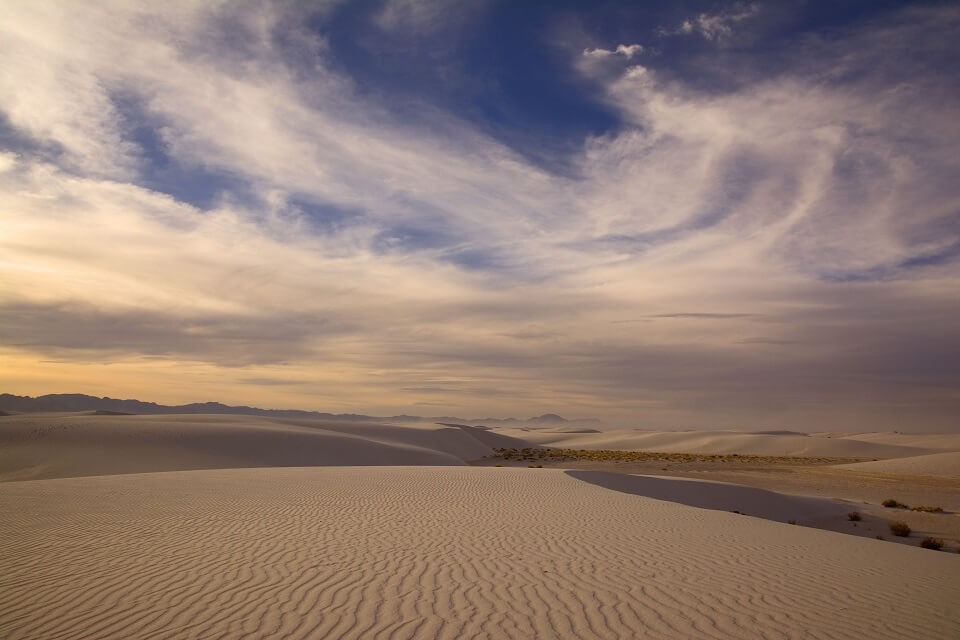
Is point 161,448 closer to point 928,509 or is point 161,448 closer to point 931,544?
point 931,544

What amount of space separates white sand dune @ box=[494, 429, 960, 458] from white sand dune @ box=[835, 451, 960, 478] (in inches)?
846

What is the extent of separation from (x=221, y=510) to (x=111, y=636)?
7313 millimetres

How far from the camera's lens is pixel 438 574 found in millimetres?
7684

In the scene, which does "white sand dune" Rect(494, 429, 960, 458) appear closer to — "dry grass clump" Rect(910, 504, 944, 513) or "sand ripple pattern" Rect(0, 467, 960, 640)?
"dry grass clump" Rect(910, 504, 944, 513)

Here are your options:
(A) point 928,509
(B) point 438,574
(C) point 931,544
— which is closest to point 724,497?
(A) point 928,509

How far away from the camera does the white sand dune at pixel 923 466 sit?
1473 inches

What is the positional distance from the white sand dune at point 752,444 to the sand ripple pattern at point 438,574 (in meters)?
62.2

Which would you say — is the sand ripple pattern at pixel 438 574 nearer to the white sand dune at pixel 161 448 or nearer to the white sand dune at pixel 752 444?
the white sand dune at pixel 161 448

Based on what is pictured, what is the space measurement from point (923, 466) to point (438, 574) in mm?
44105

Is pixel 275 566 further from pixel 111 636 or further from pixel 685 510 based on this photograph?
pixel 685 510

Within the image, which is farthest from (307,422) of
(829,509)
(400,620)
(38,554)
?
(400,620)

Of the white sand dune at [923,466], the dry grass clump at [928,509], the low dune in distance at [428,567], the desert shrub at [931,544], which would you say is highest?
the white sand dune at [923,466]

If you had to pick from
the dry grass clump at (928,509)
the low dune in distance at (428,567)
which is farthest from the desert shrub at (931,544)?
the dry grass clump at (928,509)

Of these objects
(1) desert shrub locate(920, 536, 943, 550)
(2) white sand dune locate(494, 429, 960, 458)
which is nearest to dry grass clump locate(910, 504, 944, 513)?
(1) desert shrub locate(920, 536, 943, 550)
